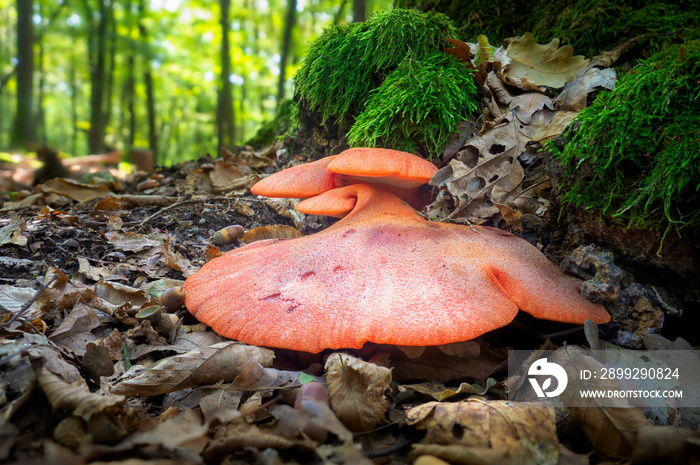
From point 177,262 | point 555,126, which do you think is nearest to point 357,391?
point 177,262

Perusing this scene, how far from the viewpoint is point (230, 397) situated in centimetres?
175

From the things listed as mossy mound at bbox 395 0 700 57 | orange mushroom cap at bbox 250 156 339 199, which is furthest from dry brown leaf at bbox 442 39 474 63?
orange mushroom cap at bbox 250 156 339 199

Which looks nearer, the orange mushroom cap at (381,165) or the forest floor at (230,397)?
the forest floor at (230,397)

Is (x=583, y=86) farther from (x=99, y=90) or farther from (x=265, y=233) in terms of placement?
(x=99, y=90)

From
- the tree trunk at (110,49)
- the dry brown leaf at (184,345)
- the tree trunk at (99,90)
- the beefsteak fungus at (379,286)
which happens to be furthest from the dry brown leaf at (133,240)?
the tree trunk at (110,49)

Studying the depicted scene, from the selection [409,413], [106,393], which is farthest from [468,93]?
[106,393]

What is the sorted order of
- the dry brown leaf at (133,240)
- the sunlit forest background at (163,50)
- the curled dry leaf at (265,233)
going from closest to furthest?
the dry brown leaf at (133,240) → the curled dry leaf at (265,233) → the sunlit forest background at (163,50)

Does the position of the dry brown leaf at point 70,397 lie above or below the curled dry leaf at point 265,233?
below

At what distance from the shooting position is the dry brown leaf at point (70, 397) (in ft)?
4.41

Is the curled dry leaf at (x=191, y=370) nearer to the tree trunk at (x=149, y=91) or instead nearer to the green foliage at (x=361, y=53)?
the green foliage at (x=361, y=53)

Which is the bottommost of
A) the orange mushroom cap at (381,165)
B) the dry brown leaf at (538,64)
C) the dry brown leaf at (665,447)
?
the dry brown leaf at (665,447)

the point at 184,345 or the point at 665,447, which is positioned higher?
the point at 665,447

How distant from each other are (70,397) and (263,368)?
73 cm

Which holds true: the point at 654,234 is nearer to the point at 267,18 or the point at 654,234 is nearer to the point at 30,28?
the point at 30,28
